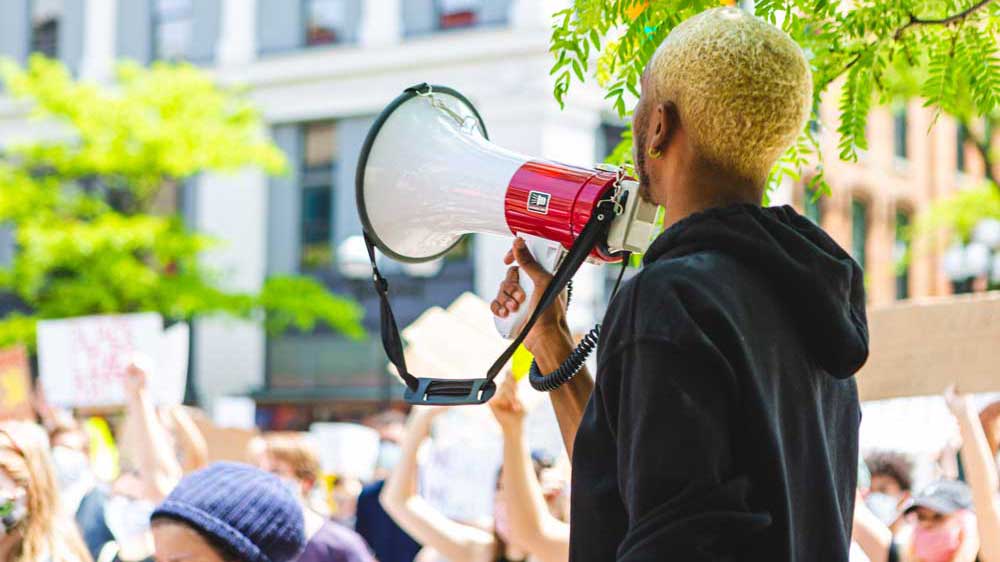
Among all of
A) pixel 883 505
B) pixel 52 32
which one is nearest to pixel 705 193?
pixel 883 505

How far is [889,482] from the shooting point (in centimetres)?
542

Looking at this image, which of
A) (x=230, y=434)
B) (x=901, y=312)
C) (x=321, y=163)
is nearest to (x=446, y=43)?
(x=321, y=163)

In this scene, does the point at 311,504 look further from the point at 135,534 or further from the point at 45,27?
the point at 45,27

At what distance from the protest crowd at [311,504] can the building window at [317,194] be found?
18430 millimetres

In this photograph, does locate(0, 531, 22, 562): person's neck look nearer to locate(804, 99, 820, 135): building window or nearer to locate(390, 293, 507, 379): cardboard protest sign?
locate(390, 293, 507, 379): cardboard protest sign

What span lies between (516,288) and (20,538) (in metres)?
2.18

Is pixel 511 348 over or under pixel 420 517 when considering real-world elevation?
over

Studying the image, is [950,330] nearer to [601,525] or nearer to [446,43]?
[601,525]

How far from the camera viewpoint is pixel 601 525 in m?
1.78

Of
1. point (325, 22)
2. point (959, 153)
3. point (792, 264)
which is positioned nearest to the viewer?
point (792, 264)

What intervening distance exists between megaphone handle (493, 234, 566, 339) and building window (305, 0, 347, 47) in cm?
2403

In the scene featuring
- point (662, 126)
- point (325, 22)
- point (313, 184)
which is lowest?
point (662, 126)

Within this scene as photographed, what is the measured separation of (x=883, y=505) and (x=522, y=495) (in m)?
2.47

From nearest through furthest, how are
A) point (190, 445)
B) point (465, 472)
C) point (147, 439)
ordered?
point (147, 439) → point (190, 445) → point (465, 472)
